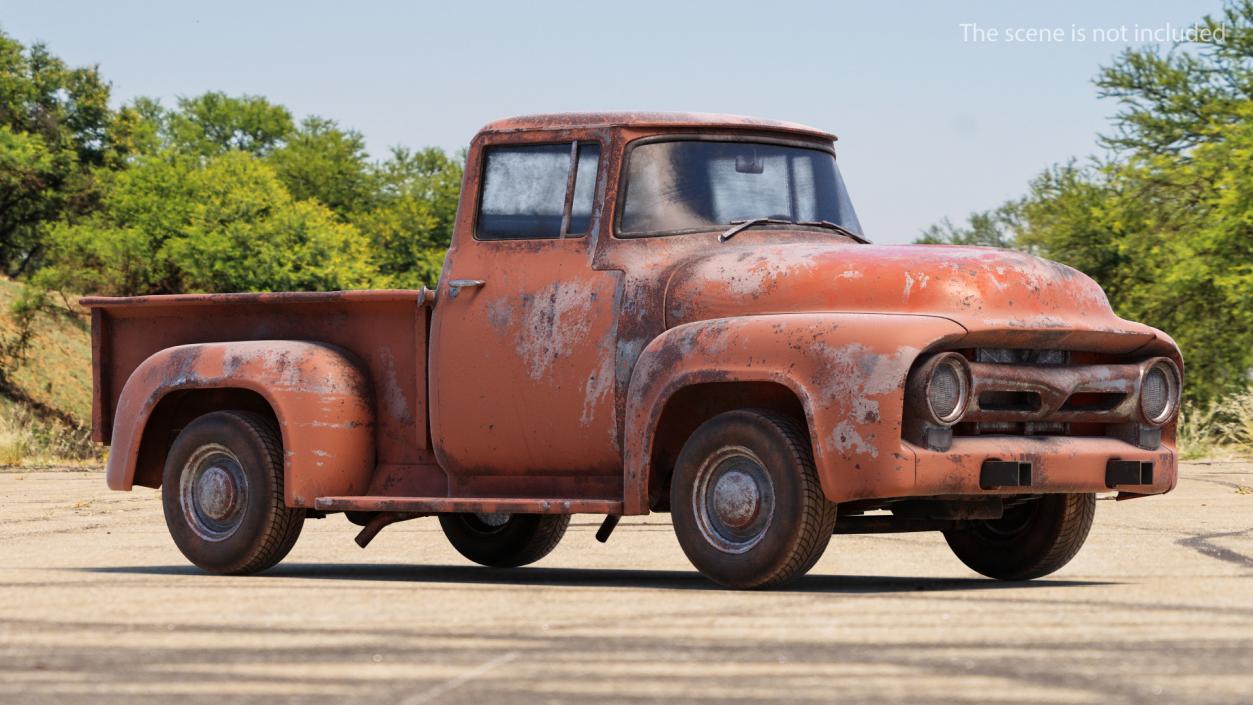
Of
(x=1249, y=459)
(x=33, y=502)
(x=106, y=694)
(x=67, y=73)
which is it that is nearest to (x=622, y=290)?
(x=106, y=694)

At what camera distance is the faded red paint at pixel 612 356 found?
8703 millimetres

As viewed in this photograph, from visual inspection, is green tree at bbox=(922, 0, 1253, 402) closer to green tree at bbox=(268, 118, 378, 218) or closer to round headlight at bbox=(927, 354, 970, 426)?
round headlight at bbox=(927, 354, 970, 426)

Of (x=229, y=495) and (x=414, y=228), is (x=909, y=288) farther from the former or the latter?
(x=414, y=228)

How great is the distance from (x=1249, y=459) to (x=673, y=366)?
2211 centimetres

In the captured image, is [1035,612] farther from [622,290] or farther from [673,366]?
[622,290]

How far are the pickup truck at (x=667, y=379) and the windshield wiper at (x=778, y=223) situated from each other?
0.8 inches

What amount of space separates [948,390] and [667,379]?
1249 millimetres

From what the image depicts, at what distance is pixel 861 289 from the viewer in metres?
9.07

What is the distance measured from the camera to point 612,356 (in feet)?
31.9

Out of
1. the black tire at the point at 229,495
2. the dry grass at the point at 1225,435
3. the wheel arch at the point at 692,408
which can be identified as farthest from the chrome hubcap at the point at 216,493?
the dry grass at the point at 1225,435

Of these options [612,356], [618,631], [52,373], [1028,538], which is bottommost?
[52,373]

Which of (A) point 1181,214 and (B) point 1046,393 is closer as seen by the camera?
(B) point 1046,393

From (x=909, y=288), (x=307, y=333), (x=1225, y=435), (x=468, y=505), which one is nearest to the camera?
(x=909, y=288)

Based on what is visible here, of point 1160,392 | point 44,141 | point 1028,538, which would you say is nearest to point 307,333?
point 1028,538
